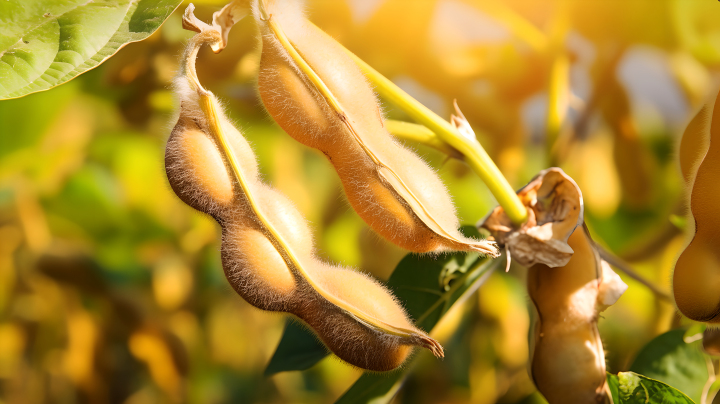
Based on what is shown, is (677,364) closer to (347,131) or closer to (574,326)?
(574,326)

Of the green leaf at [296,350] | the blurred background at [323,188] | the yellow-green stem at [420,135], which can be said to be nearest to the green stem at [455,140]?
the yellow-green stem at [420,135]

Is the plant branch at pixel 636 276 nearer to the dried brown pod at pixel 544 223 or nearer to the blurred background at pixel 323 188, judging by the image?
the blurred background at pixel 323 188

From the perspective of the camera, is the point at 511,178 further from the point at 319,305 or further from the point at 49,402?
the point at 49,402

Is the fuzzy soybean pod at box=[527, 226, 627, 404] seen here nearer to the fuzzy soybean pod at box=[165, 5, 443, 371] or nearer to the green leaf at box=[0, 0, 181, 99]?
the fuzzy soybean pod at box=[165, 5, 443, 371]

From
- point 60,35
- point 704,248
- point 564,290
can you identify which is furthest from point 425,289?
point 60,35

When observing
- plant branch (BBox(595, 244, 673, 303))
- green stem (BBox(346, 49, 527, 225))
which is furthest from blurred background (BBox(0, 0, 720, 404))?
green stem (BBox(346, 49, 527, 225))

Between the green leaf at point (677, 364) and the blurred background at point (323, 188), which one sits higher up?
the blurred background at point (323, 188)
